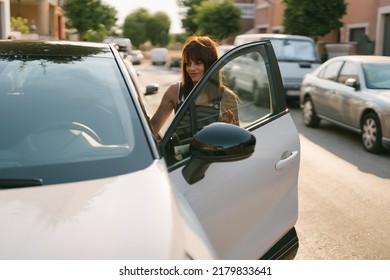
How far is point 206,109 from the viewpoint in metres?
2.72

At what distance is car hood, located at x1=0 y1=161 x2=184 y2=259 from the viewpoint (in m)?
1.57

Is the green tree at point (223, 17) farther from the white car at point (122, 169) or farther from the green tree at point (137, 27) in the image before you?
the green tree at point (137, 27)

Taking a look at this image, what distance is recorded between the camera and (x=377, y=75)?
8648 millimetres

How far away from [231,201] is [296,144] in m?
0.79

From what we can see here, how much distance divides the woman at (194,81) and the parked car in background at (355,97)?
4886mm

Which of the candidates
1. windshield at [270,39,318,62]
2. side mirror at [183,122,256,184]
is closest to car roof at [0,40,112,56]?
side mirror at [183,122,256,184]

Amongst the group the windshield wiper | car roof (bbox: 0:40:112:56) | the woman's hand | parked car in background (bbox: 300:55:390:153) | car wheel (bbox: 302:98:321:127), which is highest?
car roof (bbox: 0:40:112:56)

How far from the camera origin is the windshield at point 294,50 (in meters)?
14.2

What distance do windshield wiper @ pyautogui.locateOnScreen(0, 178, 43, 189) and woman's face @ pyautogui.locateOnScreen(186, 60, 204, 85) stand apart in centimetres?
152

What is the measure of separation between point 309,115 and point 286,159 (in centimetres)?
778

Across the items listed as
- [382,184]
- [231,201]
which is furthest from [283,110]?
[382,184]

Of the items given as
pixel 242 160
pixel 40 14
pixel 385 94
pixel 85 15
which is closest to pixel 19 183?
pixel 242 160

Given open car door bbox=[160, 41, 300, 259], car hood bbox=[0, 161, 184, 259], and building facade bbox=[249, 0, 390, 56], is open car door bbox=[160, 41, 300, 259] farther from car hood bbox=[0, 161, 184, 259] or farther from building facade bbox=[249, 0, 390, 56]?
building facade bbox=[249, 0, 390, 56]
